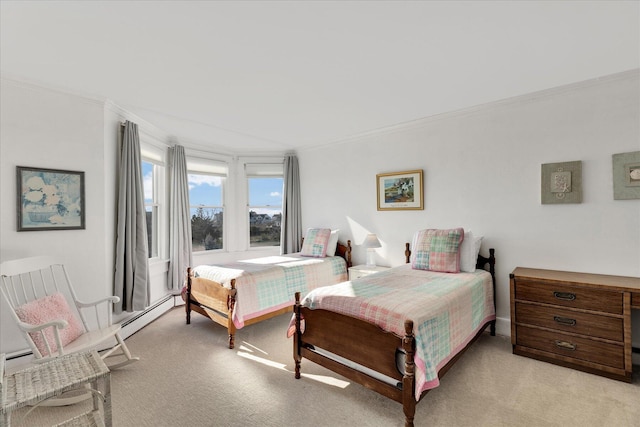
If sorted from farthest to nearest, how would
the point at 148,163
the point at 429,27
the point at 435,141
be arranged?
the point at 148,163 → the point at 435,141 → the point at 429,27

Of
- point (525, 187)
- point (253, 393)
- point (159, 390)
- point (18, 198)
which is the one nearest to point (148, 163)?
point (18, 198)

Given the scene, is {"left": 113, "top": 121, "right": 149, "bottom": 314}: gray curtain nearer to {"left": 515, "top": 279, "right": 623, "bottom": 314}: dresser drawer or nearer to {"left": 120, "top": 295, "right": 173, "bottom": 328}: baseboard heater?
{"left": 120, "top": 295, "right": 173, "bottom": 328}: baseboard heater

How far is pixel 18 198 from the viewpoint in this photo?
2.74 meters

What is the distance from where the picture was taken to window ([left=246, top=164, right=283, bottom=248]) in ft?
19.0

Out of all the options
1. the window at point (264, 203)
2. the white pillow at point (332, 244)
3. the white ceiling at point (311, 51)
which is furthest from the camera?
the window at point (264, 203)

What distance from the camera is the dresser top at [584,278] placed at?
8.23ft

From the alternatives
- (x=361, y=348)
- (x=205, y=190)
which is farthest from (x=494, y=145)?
(x=205, y=190)

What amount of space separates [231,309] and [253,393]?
1.00 metres

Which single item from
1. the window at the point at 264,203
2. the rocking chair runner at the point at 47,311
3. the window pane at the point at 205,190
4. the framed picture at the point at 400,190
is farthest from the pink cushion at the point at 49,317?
the framed picture at the point at 400,190

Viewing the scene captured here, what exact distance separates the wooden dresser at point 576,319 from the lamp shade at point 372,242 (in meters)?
1.75

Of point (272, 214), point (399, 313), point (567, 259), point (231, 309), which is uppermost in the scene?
point (272, 214)

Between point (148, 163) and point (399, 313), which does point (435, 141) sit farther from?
point (148, 163)

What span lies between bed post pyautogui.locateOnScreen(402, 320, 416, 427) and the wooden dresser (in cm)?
169

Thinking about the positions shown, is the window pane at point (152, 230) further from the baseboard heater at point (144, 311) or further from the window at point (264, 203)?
the window at point (264, 203)
